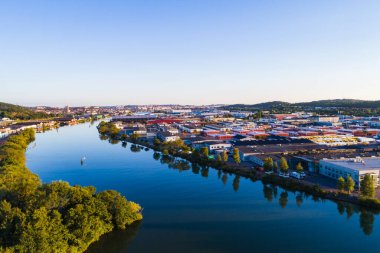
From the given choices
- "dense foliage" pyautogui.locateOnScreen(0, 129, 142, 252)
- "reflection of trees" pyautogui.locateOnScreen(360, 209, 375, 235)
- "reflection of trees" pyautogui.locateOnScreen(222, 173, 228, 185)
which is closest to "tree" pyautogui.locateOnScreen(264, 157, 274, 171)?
"reflection of trees" pyautogui.locateOnScreen(222, 173, 228, 185)

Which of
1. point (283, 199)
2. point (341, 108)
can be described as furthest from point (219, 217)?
point (341, 108)

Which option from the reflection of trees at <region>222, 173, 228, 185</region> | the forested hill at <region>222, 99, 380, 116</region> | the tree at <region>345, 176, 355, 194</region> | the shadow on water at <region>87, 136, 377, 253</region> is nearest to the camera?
the shadow on water at <region>87, 136, 377, 253</region>

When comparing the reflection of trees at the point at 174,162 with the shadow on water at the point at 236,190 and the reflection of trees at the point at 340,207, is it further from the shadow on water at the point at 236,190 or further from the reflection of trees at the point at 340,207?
the reflection of trees at the point at 340,207

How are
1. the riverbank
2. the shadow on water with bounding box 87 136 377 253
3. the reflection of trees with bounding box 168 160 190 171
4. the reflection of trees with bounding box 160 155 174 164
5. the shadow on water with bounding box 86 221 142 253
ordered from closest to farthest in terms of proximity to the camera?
1. the shadow on water with bounding box 86 221 142 253
2. the shadow on water with bounding box 87 136 377 253
3. the riverbank
4. the reflection of trees with bounding box 168 160 190 171
5. the reflection of trees with bounding box 160 155 174 164

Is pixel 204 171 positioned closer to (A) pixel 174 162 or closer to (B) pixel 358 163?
(A) pixel 174 162

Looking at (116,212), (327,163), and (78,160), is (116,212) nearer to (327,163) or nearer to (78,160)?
(327,163)

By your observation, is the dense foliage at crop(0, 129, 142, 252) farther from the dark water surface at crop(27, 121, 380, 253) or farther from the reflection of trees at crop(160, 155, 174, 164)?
the reflection of trees at crop(160, 155, 174, 164)
